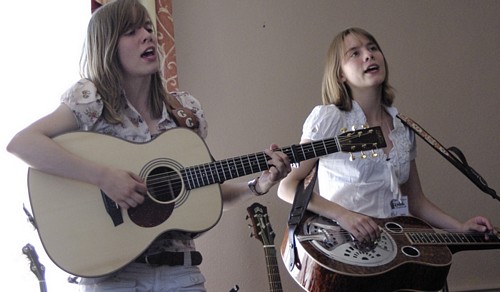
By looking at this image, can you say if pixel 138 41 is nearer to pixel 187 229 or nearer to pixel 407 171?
pixel 187 229

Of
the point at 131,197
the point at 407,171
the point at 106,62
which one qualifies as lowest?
the point at 407,171

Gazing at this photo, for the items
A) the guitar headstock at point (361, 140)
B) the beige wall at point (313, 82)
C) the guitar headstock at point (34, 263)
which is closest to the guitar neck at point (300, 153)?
the guitar headstock at point (361, 140)

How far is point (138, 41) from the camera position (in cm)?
154

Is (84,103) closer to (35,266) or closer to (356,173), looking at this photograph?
(35,266)

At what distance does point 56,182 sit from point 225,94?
1.25m

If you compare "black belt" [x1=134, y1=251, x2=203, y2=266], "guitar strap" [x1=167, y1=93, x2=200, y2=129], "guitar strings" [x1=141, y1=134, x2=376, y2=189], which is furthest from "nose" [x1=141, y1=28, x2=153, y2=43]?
"black belt" [x1=134, y1=251, x2=203, y2=266]

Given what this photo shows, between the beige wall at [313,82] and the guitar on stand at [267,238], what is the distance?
0.88ft

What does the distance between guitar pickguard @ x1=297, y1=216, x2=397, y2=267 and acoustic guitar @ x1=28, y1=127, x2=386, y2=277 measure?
0.28 metres

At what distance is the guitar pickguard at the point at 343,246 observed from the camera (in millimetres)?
1538

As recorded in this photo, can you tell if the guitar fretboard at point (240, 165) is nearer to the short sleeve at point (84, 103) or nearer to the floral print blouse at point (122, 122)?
the floral print blouse at point (122, 122)

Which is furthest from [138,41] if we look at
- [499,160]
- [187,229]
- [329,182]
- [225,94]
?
[499,160]

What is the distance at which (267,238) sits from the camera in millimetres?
2141

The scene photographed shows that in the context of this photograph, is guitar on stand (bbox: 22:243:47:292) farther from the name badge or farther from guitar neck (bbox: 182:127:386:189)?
the name badge

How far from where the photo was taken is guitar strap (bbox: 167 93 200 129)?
155 cm
